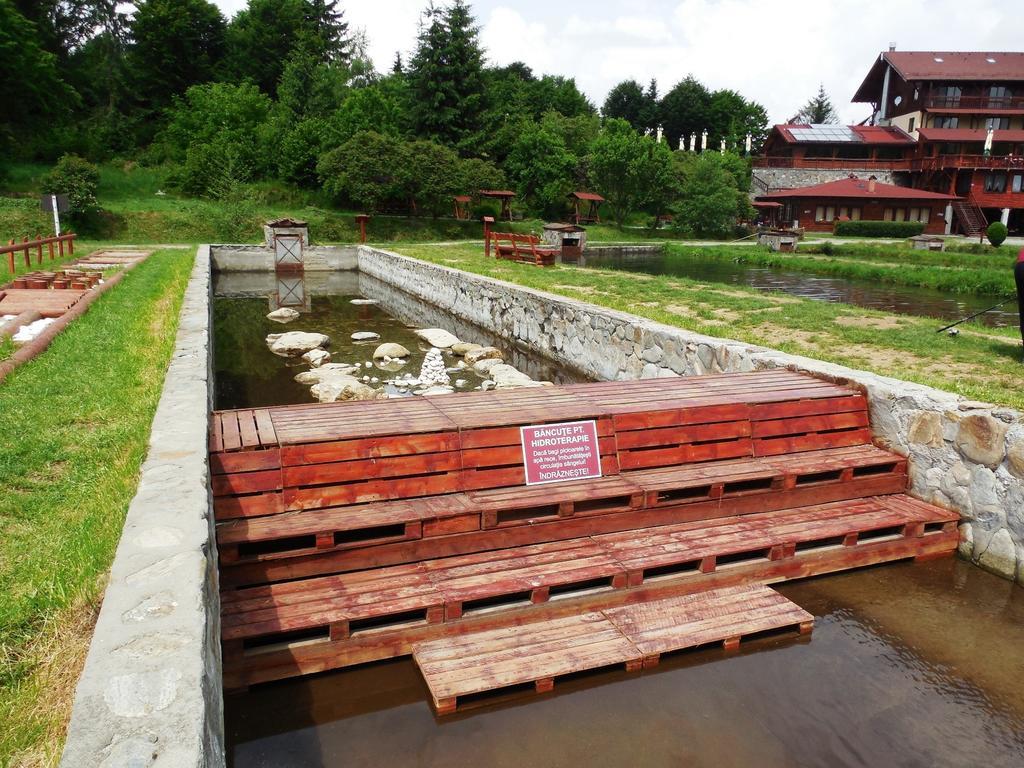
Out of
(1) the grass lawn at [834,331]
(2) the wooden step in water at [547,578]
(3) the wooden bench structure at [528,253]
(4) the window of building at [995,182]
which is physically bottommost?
(2) the wooden step in water at [547,578]

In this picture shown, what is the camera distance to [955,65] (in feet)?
185

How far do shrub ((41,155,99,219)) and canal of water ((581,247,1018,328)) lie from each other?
73.1 ft

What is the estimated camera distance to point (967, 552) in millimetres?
5926

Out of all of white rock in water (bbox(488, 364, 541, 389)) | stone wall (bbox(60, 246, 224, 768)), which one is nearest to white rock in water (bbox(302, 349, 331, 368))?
white rock in water (bbox(488, 364, 541, 389))

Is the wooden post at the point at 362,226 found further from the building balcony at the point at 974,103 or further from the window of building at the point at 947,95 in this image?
the window of building at the point at 947,95

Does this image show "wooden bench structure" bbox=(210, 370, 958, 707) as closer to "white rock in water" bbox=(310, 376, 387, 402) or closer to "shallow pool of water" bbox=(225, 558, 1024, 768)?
"shallow pool of water" bbox=(225, 558, 1024, 768)

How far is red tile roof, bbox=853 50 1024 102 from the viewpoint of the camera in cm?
5450

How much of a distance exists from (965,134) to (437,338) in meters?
53.9

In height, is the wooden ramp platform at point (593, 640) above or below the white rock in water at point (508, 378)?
below

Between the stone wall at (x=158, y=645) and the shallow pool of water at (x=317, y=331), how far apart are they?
6.91 m

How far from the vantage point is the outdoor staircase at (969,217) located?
47781mm

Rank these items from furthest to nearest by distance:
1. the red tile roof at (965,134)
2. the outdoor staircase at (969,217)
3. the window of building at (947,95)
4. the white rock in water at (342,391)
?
1. the window of building at (947,95)
2. the red tile roof at (965,134)
3. the outdoor staircase at (969,217)
4. the white rock in water at (342,391)

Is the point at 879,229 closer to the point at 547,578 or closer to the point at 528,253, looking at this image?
the point at 528,253

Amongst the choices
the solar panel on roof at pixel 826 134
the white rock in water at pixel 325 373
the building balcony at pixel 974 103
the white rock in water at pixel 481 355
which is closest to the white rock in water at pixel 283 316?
the white rock in water at pixel 325 373
